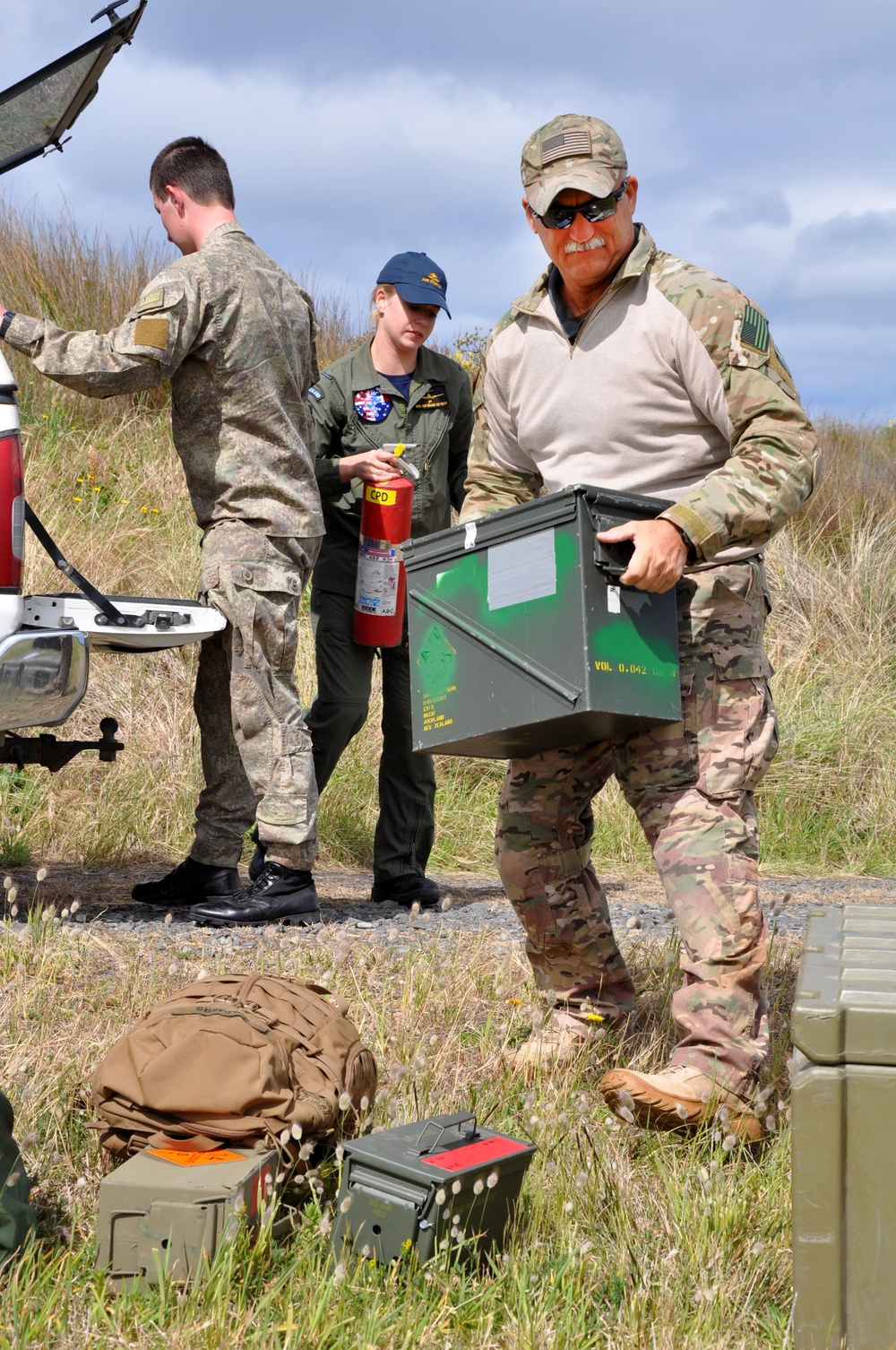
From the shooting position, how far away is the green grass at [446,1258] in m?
2.24

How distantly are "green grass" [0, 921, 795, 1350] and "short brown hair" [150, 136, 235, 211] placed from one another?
2918 millimetres

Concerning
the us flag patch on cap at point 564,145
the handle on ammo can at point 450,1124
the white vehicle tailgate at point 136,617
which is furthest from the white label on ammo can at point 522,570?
the white vehicle tailgate at point 136,617

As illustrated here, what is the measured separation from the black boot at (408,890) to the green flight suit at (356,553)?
0.11ft

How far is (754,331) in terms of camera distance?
10.7 feet

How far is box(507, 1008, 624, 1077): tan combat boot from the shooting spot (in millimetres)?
3373

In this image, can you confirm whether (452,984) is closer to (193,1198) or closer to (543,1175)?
(543,1175)

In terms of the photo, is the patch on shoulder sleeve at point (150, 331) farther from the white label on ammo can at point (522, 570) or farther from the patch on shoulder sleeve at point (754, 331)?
the patch on shoulder sleeve at point (754, 331)

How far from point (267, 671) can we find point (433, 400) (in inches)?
62.5

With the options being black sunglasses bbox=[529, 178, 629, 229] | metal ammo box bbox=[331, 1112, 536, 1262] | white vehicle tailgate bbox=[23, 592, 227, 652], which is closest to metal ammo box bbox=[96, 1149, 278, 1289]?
metal ammo box bbox=[331, 1112, 536, 1262]

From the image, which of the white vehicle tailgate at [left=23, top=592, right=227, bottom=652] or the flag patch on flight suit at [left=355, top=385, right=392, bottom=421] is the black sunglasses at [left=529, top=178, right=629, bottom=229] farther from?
the flag patch on flight suit at [left=355, top=385, right=392, bottom=421]

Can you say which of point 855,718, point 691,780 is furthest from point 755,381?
point 855,718

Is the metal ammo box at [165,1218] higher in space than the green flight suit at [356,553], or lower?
lower

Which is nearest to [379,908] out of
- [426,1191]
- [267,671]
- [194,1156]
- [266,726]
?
[266,726]

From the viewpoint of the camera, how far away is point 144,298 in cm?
492
